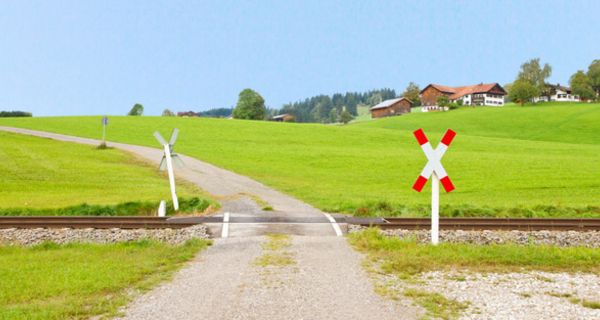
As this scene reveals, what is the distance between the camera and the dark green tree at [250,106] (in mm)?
139750

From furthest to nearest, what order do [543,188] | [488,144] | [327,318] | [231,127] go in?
[231,127] < [488,144] < [543,188] < [327,318]

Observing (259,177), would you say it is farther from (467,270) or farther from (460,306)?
(460,306)

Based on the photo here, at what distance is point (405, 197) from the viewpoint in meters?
25.3

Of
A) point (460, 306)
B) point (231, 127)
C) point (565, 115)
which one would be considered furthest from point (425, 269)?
point (565, 115)

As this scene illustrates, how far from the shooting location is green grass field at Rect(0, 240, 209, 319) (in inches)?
292

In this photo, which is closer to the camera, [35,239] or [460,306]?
[460,306]

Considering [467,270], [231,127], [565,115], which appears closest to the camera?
[467,270]

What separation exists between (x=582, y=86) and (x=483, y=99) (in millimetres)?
26536

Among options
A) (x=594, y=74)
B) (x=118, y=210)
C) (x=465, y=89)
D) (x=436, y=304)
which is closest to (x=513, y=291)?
(x=436, y=304)

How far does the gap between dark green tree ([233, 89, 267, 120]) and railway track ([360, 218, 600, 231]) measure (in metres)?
125

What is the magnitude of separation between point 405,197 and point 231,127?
5565 centimetres

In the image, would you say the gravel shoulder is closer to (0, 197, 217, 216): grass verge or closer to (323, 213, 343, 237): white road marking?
(323, 213, 343, 237): white road marking

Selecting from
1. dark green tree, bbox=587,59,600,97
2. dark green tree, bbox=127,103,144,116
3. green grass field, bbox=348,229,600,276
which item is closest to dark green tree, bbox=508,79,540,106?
dark green tree, bbox=587,59,600,97


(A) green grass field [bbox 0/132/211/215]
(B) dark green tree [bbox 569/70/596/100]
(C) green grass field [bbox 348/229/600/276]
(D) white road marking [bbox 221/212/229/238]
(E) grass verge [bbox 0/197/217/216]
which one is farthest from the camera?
(B) dark green tree [bbox 569/70/596/100]
